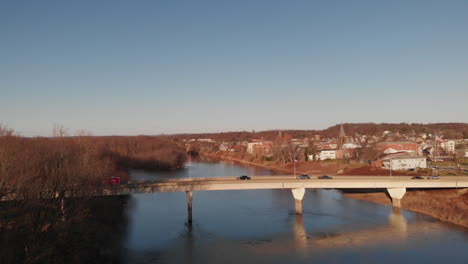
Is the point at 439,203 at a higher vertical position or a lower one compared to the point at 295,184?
lower

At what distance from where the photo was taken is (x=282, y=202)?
4281 cm

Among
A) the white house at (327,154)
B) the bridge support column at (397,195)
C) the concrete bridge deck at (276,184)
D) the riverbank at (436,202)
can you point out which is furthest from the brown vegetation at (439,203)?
the white house at (327,154)

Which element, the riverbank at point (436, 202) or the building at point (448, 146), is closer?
the riverbank at point (436, 202)

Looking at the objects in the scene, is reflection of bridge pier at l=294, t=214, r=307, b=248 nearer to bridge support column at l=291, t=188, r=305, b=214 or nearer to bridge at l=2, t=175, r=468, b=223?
bridge support column at l=291, t=188, r=305, b=214

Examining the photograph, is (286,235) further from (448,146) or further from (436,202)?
(448,146)

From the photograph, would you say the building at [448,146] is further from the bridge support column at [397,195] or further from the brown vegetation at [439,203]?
the bridge support column at [397,195]

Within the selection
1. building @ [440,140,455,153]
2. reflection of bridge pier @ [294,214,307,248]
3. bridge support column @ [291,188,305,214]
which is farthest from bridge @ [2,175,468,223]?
building @ [440,140,455,153]

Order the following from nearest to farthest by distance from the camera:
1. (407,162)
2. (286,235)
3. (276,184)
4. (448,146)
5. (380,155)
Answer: (286,235), (276,184), (407,162), (380,155), (448,146)

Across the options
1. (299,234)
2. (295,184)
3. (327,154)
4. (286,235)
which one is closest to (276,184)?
(295,184)

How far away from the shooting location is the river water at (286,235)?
24000 mm

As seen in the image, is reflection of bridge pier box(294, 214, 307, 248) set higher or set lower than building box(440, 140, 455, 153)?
lower

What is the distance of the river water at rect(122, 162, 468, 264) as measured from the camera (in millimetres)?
24000

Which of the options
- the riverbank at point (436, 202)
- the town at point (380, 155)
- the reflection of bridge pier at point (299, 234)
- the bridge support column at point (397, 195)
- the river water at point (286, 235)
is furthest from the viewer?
the town at point (380, 155)

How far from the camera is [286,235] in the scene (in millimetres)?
28688
